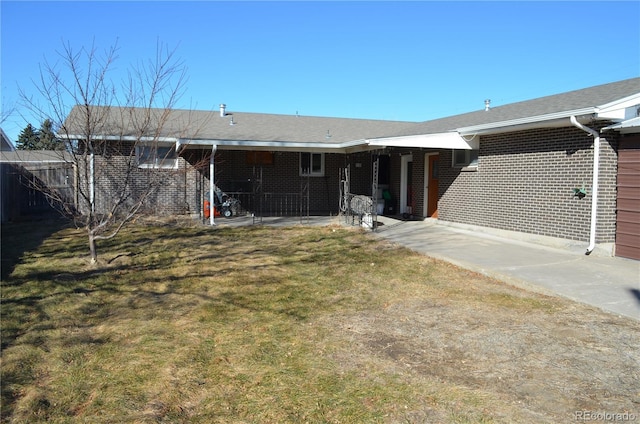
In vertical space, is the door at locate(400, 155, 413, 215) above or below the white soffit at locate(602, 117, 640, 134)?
below

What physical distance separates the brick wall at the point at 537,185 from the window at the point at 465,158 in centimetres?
21

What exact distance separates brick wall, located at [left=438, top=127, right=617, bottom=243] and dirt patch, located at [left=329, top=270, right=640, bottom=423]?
3874 millimetres

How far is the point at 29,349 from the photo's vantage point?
4719mm

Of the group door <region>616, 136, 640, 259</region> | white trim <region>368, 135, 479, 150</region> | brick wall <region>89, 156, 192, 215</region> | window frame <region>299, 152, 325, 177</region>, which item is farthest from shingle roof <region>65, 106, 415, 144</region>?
door <region>616, 136, 640, 259</region>

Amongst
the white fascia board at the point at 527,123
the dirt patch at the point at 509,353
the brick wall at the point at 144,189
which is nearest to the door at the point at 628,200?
the white fascia board at the point at 527,123

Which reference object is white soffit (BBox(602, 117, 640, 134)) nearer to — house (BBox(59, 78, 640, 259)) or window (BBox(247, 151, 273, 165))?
house (BBox(59, 78, 640, 259))

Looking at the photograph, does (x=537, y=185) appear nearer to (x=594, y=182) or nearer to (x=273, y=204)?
(x=594, y=182)

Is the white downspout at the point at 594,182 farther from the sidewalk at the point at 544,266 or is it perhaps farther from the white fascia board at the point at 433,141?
the white fascia board at the point at 433,141

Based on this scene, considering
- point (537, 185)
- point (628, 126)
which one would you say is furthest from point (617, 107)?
point (537, 185)

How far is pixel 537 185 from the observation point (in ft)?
34.2

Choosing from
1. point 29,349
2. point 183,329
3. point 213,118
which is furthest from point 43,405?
point 213,118

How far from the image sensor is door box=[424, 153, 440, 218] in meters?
14.6

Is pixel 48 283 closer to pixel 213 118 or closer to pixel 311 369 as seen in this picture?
pixel 311 369

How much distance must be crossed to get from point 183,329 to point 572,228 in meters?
8.14
